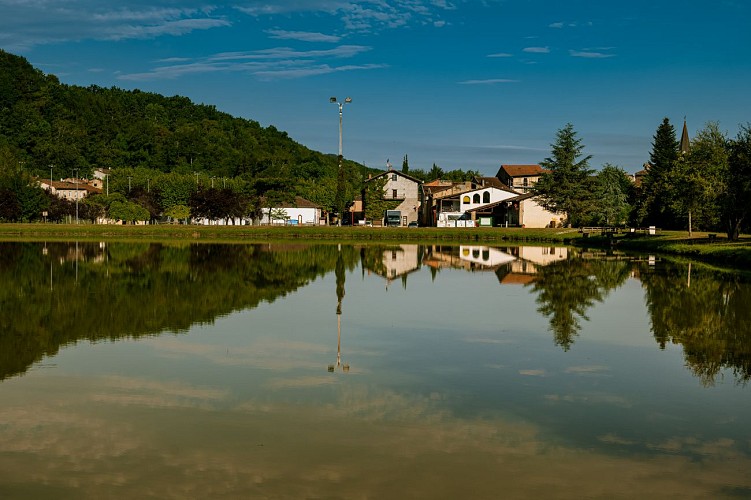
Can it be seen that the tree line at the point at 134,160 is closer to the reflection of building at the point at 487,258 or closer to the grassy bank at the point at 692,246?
the grassy bank at the point at 692,246

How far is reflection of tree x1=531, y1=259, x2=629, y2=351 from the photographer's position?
21.0 m

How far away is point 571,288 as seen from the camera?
3108cm

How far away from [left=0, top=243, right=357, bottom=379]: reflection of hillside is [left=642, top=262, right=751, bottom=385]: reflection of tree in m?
11.8

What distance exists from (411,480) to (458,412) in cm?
291

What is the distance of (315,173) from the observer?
18638 cm

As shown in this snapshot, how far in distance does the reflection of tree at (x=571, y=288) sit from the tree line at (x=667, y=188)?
43.5ft

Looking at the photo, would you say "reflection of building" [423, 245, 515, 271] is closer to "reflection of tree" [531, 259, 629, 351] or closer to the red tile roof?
"reflection of tree" [531, 259, 629, 351]

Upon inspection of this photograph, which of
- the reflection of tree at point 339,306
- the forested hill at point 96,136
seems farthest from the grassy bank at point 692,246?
the forested hill at point 96,136

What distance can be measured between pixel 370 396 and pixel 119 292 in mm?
16772

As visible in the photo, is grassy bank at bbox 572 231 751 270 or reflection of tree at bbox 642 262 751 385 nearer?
reflection of tree at bbox 642 262 751 385

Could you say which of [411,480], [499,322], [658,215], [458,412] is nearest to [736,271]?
[499,322]

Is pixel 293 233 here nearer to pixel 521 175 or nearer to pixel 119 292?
pixel 119 292

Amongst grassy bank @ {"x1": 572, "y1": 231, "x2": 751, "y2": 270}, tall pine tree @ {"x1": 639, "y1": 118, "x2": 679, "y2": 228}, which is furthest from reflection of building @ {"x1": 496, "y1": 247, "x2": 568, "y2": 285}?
tall pine tree @ {"x1": 639, "y1": 118, "x2": 679, "y2": 228}

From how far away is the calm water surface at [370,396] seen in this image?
8961 millimetres
